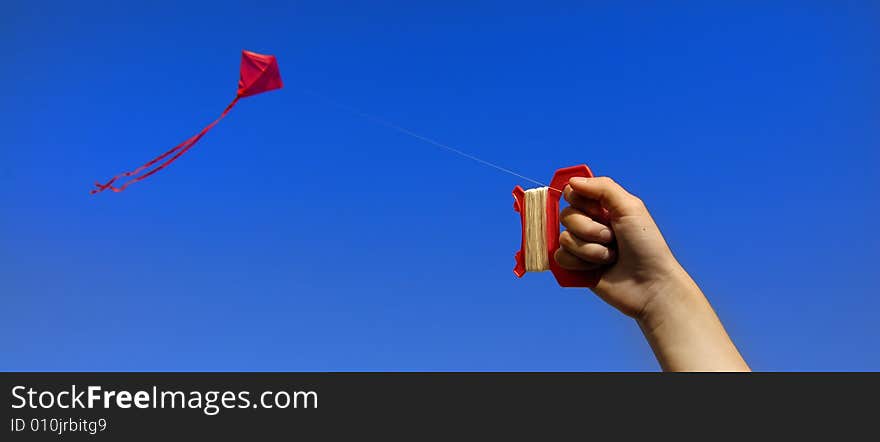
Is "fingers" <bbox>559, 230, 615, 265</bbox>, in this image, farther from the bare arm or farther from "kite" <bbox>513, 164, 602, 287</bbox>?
"kite" <bbox>513, 164, 602, 287</bbox>

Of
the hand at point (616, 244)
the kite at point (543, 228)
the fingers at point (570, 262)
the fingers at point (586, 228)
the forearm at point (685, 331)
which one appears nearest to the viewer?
the forearm at point (685, 331)

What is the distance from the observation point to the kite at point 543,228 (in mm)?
4719

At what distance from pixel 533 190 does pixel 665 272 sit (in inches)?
58.3

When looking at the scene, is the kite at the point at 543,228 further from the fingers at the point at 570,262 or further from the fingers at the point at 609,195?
the fingers at the point at 609,195

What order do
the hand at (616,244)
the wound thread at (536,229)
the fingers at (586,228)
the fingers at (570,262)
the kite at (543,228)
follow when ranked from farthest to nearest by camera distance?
the wound thread at (536,229)
the kite at (543,228)
the fingers at (570,262)
the fingers at (586,228)
the hand at (616,244)

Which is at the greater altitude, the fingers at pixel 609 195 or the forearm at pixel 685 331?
the fingers at pixel 609 195

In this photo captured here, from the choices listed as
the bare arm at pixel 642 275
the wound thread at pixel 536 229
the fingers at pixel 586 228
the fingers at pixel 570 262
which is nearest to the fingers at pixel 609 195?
the bare arm at pixel 642 275

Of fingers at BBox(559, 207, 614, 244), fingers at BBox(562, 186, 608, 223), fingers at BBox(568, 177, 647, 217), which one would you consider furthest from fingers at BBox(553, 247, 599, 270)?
fingers at BBox(568, 177, 647, 217)

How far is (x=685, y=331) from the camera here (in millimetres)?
3770

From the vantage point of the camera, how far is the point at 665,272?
160 inches

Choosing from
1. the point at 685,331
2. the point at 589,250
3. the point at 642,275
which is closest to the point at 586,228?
the point at 589,250

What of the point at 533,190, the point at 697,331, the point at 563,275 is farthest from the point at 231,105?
the point at 697,331

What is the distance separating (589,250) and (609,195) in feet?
1.18

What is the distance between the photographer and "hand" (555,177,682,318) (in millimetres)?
4094
